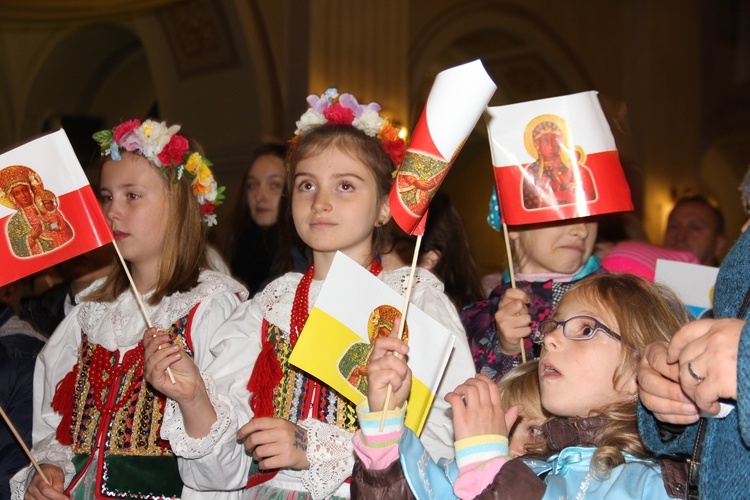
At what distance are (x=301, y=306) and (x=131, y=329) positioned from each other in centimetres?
55

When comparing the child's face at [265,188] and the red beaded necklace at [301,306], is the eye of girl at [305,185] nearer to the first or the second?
the red beaded necklace at [301,306]

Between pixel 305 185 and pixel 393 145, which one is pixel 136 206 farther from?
pixel 393 145

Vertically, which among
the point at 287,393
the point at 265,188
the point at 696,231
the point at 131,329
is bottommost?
the point at 696,231

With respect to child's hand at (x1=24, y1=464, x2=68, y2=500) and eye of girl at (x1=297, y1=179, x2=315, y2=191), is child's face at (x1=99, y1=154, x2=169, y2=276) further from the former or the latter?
child's hand at (x1=24, y1=464, x2=68, y2=500)

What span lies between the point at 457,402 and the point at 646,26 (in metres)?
9.90

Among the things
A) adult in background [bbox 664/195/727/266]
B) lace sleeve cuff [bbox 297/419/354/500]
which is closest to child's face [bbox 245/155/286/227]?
lace sleeve cuff [bbox 297/419/354/500]

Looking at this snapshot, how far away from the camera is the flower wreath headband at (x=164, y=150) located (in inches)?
105

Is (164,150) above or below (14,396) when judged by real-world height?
above

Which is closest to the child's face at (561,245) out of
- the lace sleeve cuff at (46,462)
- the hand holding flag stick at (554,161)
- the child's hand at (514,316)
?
the hand holding flag stick at (554,161)

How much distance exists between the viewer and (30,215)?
7.75 ft

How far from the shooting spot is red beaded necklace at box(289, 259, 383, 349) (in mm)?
2328

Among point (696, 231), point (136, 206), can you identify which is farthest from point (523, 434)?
point (696, 231)

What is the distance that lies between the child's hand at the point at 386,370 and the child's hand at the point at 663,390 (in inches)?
17.6

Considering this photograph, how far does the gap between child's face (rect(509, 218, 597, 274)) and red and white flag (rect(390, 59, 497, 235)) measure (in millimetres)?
817
